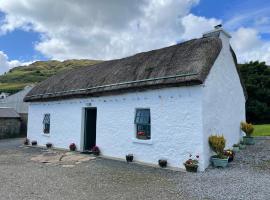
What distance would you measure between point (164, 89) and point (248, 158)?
15.4ft

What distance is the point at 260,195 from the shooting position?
22.2 ft

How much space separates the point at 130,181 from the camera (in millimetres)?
8453

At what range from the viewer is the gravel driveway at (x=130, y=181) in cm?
704

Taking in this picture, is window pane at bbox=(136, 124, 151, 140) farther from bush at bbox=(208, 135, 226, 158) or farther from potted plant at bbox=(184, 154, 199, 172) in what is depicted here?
bush at bbox=(208, 135, 226, 158)

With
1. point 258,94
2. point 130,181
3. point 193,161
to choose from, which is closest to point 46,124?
point 130,181

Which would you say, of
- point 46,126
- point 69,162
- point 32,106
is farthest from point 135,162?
point 32,106

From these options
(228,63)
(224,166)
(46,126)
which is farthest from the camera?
(46,126)

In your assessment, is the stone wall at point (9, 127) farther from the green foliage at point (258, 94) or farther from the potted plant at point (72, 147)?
the green foliage at point (258, 94)

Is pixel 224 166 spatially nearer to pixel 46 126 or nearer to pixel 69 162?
pixel 69 162

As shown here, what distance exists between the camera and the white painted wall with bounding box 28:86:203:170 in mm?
10258

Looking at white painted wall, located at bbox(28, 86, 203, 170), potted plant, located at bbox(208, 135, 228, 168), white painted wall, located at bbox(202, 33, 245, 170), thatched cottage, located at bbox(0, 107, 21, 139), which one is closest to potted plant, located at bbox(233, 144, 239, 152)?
white painted wall, located at bbox(202, 33, 245, 170)

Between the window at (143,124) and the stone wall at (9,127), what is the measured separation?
1828cm

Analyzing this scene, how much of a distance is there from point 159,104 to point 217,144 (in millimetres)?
2840

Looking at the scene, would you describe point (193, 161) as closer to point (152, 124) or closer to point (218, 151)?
point (218, 151)
